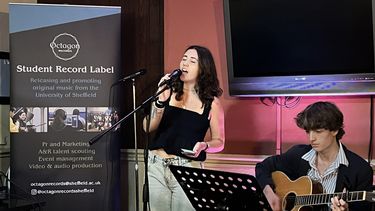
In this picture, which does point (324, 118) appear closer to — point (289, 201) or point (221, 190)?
point (289, 201)

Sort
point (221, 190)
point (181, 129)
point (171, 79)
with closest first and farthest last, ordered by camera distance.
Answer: point (221, 190) → point (171, 79) → point (181, 129)

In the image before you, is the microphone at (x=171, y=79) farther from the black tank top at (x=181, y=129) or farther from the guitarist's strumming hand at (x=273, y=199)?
the guitarist's strumming hand at (x=273, y=199)

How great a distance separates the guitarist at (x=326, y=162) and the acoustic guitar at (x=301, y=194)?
1.2 inches

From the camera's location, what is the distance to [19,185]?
11.7 ft

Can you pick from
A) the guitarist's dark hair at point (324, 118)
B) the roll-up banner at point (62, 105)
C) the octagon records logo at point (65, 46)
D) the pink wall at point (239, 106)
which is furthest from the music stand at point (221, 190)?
the octagon records logo at point (65, 46)

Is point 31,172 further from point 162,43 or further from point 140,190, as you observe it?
point 162,43

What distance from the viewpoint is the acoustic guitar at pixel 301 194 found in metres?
2.60

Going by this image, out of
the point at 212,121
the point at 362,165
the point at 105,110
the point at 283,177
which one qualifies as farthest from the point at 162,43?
the point at 362,165

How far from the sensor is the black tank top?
321 centimetres

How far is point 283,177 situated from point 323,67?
0.83 meters

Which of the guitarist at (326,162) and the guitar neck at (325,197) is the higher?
the guitarist at (326,162)

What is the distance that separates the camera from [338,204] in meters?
2.57

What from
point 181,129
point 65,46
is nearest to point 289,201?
point 181,129

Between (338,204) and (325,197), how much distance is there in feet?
0.32
